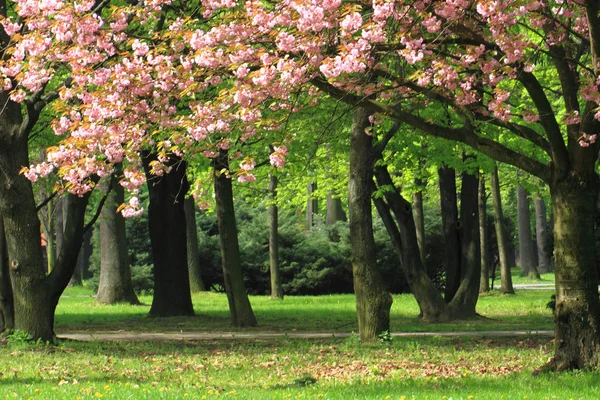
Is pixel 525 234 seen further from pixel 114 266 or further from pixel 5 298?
pixel 5 298

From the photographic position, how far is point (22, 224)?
1584 centimetres

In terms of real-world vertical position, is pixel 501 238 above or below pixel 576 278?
above

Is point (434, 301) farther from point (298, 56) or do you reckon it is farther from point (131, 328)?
point (298, 56)

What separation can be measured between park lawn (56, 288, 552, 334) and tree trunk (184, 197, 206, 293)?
967 mm

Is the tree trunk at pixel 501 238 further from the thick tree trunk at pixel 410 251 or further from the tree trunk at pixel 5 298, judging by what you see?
the tree trunk at pixel 5 298

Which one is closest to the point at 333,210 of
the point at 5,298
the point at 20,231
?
the point at 5,298

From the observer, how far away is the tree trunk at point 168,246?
25.3 metres

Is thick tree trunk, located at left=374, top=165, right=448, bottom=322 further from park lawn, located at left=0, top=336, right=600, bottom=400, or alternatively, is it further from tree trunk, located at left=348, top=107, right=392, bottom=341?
tree trunk, located at left=348, top=107, right=392, bottom=341

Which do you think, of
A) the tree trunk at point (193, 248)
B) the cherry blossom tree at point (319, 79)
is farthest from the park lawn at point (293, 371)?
the tree trunk at point (193, 248)

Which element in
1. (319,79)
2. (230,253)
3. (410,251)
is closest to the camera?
(319,79)

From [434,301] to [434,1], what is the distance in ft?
43.8

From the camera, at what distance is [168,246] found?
25.4 meters

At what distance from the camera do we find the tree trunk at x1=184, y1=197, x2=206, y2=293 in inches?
1364

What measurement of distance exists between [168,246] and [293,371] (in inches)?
534
